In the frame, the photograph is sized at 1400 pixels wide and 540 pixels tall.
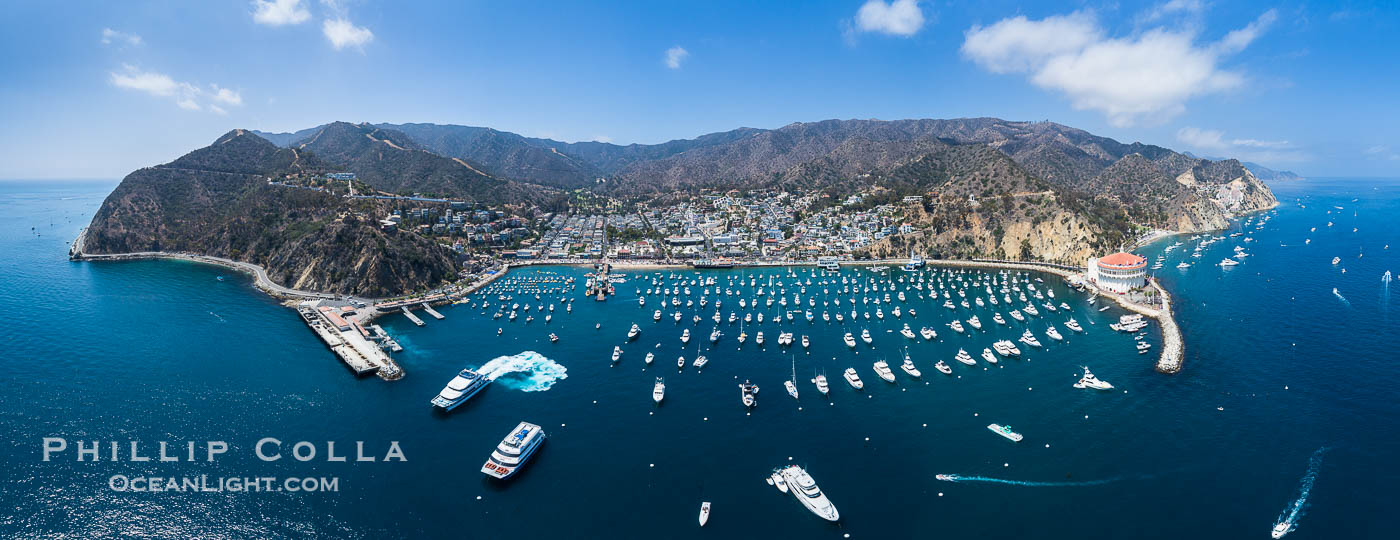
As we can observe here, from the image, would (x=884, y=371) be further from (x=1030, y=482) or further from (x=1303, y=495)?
(x=1303, y=495)

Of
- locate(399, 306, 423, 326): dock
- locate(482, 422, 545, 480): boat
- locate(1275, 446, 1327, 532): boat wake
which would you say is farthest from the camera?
locate(399, 306, 423, 326): dock

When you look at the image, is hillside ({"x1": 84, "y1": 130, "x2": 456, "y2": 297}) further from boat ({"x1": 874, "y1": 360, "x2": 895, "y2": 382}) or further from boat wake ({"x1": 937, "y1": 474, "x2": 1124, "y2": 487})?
boat wake ({"x1": 937, "y1": 474, "x2": 1124, "y2": 487})

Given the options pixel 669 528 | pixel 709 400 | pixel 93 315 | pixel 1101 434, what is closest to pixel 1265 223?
pixel 1101 434

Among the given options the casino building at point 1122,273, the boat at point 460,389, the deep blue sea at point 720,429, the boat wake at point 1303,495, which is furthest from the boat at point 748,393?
the casino building at point 1122,273

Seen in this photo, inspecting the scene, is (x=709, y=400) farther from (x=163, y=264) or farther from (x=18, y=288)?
(x=163, y=264)

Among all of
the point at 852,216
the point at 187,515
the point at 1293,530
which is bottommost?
the point at 187,515

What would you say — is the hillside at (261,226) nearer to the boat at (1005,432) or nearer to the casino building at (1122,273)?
the boat at (1005,432)

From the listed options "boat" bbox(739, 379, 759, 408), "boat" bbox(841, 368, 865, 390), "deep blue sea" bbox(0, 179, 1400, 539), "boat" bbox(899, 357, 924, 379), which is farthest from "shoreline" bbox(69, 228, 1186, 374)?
"boat" bbox(739, 379, 759, 408)
